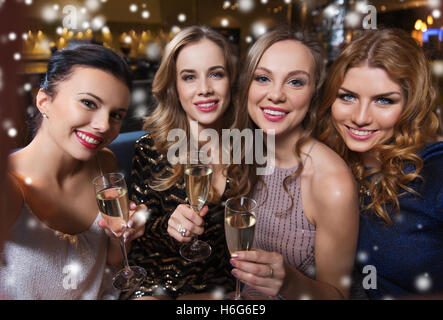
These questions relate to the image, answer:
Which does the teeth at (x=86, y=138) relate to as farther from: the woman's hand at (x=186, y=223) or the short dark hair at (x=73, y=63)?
the woman's hand at (x=186, y=223)

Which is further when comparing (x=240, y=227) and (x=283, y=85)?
(x=283, y=85)

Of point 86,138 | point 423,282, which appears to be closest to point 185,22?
point 86,138

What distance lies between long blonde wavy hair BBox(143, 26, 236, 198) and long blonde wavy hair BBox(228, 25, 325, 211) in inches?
2.1

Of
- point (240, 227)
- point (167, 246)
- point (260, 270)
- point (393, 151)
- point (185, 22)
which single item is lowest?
point (167, 246)

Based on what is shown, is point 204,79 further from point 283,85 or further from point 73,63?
point 73,63

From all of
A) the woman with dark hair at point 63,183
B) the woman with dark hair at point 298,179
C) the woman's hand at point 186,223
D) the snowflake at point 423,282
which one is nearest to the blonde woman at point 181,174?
the woman's hand at point 186,223

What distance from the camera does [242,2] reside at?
95 cm

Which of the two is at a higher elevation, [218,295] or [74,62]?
[74,62]

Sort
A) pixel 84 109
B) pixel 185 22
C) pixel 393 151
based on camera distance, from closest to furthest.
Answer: pixel 84 109, pixel 393 151, pixel 185 22

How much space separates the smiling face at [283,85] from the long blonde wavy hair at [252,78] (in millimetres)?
21

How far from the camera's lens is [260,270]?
2.29ft

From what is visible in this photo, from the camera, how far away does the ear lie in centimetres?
81

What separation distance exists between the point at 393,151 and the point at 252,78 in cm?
49

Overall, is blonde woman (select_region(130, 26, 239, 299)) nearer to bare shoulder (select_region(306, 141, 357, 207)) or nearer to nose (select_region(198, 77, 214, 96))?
nose (select_region(198, 77, 214, 96))
